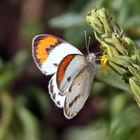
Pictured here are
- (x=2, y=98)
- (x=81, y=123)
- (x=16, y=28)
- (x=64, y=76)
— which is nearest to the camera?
(x=64, y=76)

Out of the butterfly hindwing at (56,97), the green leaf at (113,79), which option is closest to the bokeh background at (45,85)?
the green leaf at (113,79)

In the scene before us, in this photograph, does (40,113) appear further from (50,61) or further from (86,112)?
(50,61)

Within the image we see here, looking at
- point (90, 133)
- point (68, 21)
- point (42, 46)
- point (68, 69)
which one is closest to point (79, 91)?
point (68, 69)

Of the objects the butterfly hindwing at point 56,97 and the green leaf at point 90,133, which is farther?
the green leaf at point 90,133

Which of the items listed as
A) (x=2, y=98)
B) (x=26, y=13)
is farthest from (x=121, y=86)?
(x=26, y=13)

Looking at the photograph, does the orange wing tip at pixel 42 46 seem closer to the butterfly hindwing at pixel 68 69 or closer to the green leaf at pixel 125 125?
the butterfly hindwing at pixel 68 69

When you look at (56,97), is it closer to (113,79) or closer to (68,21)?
(113,79)
